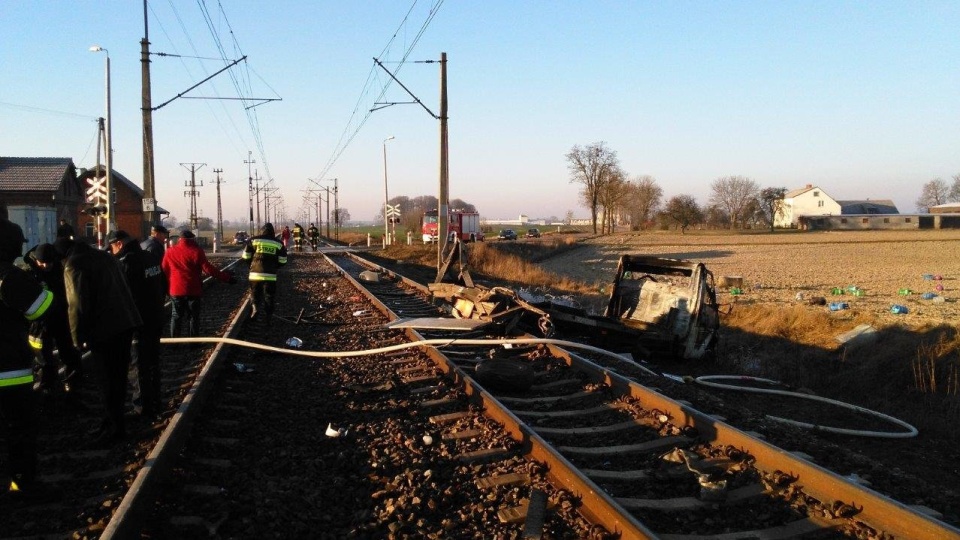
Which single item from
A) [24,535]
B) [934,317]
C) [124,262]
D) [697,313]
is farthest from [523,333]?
[934,317]

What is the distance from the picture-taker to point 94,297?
538 centimetres

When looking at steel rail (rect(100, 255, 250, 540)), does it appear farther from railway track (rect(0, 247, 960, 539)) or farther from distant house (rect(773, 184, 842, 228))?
distant house (rect(773, 184, 842, 228))

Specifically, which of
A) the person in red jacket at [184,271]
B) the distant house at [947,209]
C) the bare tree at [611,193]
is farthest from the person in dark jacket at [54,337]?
the distant house at [947,209]

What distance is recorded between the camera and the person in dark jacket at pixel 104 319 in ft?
17.3

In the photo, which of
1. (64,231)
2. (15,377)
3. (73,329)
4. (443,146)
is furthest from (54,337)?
(443,146)

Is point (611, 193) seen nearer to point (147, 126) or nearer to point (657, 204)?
point (657, 204)

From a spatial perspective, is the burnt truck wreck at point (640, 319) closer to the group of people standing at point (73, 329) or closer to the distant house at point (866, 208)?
the group of people standing at point (73, 329)

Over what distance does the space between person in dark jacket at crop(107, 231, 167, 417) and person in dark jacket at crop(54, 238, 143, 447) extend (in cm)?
52

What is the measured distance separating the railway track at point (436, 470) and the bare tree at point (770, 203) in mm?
105214

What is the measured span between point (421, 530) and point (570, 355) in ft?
14.9

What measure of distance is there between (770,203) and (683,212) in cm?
1850

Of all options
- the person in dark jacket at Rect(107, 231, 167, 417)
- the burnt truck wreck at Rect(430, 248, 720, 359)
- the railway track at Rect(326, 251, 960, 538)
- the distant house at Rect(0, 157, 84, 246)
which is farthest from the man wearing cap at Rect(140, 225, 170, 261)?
the distant house at Rect(0, 157, 84, 246)

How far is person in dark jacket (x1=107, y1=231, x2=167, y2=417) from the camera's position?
6.17m

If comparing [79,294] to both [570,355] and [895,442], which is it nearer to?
[570,355]
